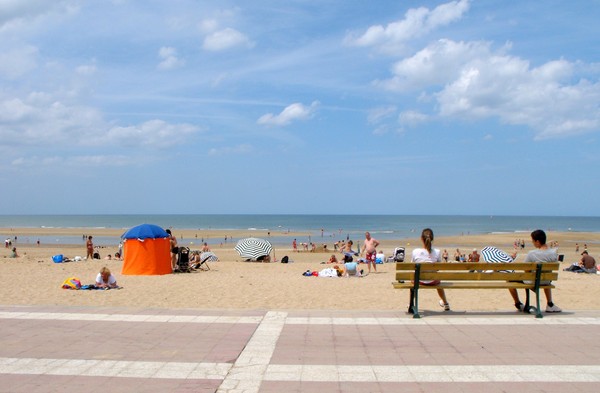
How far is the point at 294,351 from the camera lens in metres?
6.04

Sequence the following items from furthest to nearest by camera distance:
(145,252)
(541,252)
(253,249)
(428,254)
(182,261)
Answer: (253,249)
(182,261)
(145,252)
(428,254)
(541,252)

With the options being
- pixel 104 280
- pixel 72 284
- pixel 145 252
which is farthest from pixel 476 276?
pixel 145 252

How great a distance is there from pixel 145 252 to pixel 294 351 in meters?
10.8

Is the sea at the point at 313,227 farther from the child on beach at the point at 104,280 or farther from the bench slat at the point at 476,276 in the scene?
the bench slat at the point at 476,276

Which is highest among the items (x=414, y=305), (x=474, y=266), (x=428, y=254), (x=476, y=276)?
(x=428, y=254)

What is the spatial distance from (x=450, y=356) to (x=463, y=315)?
95.3 inches

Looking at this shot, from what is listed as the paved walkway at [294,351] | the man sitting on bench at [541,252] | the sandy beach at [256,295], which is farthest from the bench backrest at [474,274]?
the sandy beach at [256,295]

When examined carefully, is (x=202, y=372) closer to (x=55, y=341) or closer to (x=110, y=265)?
(x=55, y=341)

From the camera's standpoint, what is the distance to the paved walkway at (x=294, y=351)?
16.3 ft

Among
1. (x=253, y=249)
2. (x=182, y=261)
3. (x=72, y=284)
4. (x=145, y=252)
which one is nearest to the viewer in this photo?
(x=72, y=284)

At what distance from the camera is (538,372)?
5.27 m

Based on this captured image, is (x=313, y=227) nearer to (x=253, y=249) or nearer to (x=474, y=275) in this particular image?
(x=253, y=249)

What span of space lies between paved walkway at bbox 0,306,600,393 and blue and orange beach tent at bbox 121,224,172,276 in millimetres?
7492

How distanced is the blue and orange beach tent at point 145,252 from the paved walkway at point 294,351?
749 centimetres
